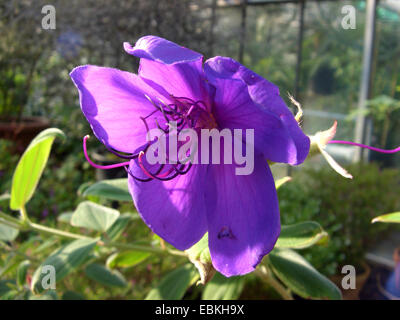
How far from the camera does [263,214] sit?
36 centimetres

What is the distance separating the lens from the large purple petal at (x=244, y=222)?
14.0 inches

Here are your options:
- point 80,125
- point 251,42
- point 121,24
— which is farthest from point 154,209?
point 251,42

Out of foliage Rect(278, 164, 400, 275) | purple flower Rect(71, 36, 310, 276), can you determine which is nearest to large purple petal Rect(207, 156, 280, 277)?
purple flower Rect(71, 36, 310, 276)

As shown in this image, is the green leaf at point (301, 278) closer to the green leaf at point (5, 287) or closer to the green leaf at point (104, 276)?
the green leaf at point (104, 276)

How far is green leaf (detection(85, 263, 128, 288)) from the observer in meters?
0.76

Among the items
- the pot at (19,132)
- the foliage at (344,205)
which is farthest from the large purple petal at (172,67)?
the pot at (19,132)

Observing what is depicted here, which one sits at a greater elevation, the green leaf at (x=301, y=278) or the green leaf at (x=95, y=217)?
the green leaf at (x=95, y=217)

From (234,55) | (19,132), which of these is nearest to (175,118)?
(19,132)

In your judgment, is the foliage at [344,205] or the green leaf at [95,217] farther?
the foliage at [344,205]

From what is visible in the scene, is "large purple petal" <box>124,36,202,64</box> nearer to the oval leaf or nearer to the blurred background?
the oval leaf

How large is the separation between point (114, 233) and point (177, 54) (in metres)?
0.44

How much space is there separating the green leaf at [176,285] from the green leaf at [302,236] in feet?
0.53

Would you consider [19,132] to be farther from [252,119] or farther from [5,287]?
[252,119]
